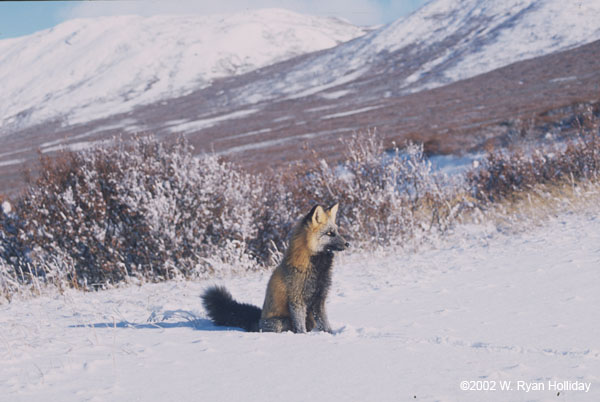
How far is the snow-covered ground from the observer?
3221 mm

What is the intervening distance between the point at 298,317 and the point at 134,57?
163405mm

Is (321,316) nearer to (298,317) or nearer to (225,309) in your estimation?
(298,317)

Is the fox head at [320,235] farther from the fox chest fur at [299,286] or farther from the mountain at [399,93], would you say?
the mountain at [399,93]

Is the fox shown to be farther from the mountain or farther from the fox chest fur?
the mountain

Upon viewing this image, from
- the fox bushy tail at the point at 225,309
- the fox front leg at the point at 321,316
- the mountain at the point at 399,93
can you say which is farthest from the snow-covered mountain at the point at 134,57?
the fox front leg at the point at 321,316

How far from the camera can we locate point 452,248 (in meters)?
9.34

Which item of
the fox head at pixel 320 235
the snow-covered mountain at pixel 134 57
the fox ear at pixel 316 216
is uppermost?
the snow-covered mountain at pixel 134 57

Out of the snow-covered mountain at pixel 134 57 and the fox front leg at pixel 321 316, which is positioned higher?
the snow-covered mountain at pixel 134 57

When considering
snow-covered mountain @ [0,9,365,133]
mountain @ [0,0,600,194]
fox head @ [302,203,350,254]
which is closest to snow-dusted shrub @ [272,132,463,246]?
mountain @ [0,0,600,194]

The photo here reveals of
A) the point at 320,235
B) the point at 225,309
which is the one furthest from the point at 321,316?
the point at 225,309

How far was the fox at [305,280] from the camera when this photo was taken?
4.81 metres

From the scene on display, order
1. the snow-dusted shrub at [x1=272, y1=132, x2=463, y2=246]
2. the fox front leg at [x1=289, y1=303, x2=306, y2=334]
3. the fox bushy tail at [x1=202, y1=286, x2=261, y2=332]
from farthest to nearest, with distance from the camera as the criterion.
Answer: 1. the snow-dusted shrub at [x1=272, y1=132, x2=463, y2=246]
2. the fox bushy tail at [x1=202, y1=286, x2=261, y2=332]
3. the fox front leg at [x1=289, y1=303, x2=306, y2=334]

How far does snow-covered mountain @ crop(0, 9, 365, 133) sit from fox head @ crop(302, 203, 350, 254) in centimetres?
11814

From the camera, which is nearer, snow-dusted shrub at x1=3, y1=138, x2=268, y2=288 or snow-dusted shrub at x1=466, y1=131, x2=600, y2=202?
snow-dusted shrub at x1=3, y1=138, x2=268, y2=288
